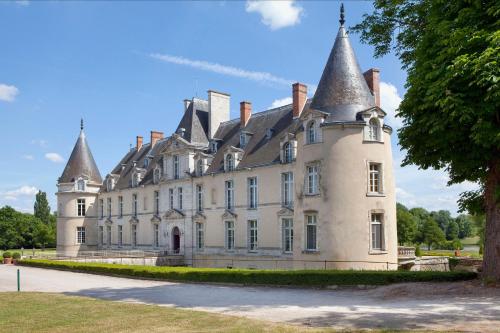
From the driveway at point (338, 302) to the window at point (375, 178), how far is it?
7.20 metres

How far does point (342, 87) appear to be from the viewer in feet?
72.5

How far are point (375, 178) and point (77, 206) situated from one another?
3091 cm

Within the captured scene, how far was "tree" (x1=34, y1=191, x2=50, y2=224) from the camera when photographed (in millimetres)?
80812

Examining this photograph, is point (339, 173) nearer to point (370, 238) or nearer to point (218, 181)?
point (370, 238)

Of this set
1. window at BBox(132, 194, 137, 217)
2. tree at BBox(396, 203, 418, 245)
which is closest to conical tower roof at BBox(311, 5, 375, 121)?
window at BBox(132, 194, 137, 217)

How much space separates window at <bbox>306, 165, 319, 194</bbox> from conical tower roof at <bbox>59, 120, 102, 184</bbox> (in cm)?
2860

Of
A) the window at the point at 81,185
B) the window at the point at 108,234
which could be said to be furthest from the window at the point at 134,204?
the window at the point at 81,185

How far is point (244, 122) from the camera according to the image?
33031 mm

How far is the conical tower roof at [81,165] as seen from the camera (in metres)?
45.0

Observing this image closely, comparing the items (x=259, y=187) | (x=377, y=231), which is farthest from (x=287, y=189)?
(x=377, y=231)

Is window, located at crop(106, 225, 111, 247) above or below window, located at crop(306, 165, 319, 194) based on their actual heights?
below

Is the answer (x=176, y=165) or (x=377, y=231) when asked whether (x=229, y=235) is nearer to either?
(x=176, y=165)

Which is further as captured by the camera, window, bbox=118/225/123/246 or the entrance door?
window, bbox=118/225/123/246

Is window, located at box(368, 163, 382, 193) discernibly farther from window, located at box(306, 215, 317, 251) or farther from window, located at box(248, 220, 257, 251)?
window, located at box(248, 220, 257, 251)
